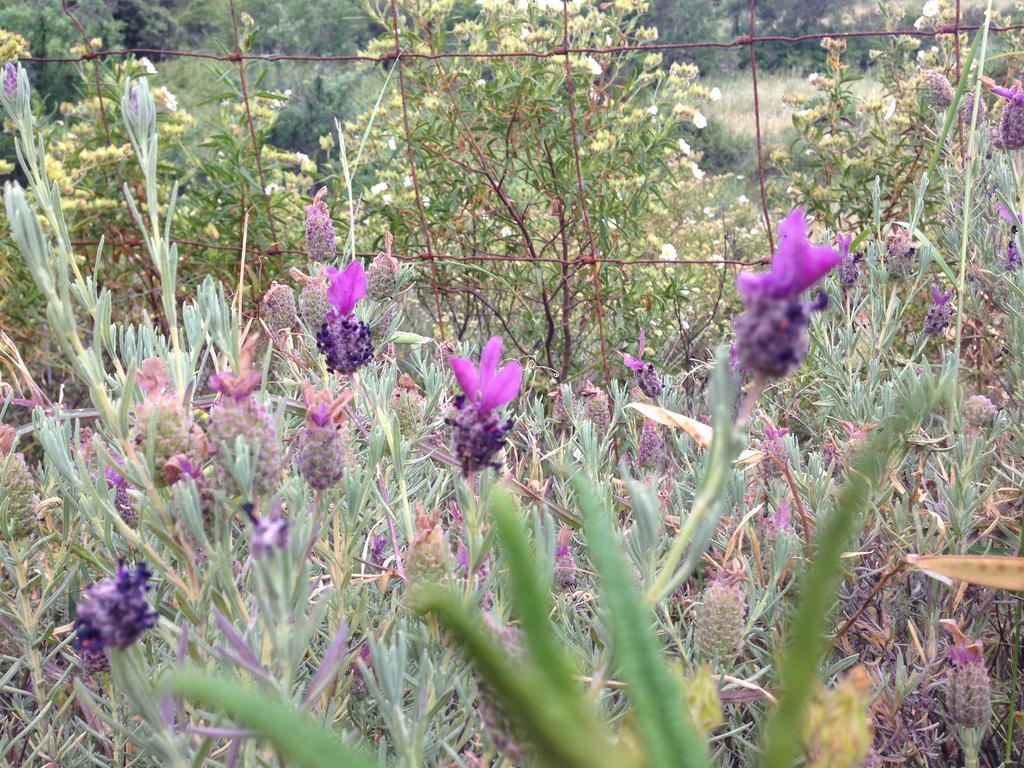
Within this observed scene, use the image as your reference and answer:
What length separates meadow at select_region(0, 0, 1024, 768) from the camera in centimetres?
51

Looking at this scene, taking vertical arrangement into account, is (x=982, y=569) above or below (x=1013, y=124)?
below

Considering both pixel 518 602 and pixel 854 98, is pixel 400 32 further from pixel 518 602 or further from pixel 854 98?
pixel 518 602

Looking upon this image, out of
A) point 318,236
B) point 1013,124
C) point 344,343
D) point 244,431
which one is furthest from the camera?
point 1013,124

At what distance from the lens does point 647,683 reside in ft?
1.16

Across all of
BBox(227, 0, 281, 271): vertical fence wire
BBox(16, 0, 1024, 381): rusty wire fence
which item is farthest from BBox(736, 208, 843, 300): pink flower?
BBox(227, 0, 281, 271): vertical fence wire

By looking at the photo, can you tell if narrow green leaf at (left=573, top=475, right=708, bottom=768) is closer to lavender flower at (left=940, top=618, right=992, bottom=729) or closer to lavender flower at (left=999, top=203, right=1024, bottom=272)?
lavender flower at (left=940, top=618, right=992, bottom=729)

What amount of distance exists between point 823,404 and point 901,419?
43.3 inches

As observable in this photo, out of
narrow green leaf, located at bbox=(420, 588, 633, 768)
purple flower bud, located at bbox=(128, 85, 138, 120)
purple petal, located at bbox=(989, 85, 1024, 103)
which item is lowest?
purple petal, located at bbox=(989, 85, 1024, 103)

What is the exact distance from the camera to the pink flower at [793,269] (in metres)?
0.50

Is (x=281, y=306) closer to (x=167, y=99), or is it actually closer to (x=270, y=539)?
(x=270, y=539)

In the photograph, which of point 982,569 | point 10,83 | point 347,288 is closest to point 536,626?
point 982,569

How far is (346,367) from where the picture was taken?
0.95 m

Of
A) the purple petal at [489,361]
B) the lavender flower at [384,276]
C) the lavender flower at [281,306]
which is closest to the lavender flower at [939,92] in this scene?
the lavender flower at [384,276]

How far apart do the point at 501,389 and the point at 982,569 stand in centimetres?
44
